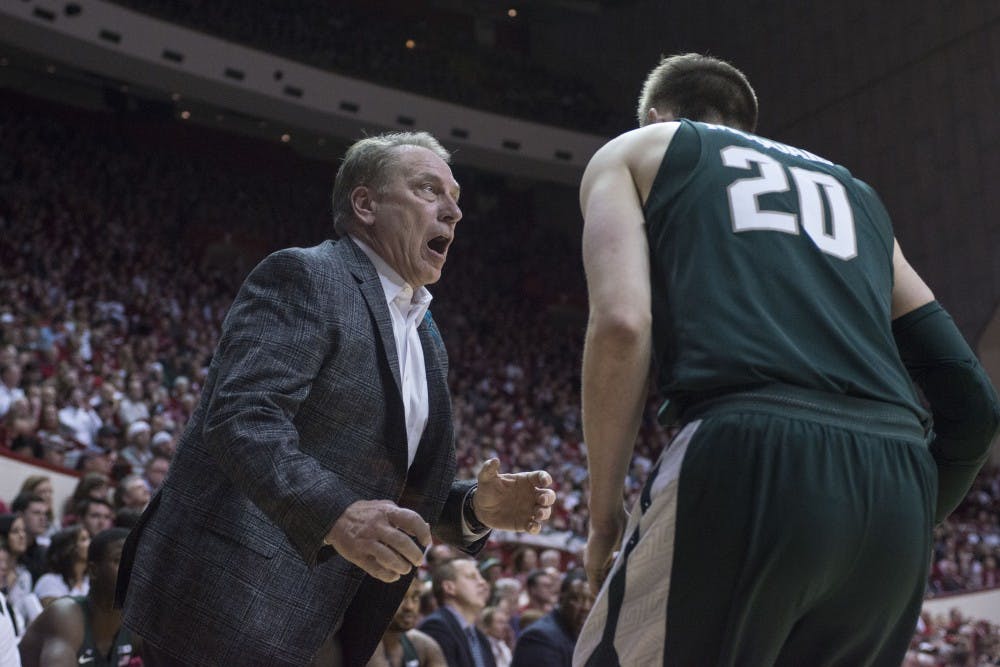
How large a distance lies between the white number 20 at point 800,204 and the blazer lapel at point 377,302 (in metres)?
0.74

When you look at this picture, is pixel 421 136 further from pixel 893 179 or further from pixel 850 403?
pixel 893 179

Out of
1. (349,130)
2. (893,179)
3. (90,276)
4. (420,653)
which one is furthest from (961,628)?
(349,130)

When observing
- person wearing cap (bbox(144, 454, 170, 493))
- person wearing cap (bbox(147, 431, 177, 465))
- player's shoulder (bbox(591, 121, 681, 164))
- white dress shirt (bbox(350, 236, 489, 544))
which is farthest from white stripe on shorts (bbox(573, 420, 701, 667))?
person wearing cap (bbox(147, 431, 177, 465))

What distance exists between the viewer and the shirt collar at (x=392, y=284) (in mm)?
2244

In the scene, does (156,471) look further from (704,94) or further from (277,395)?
(704,94)

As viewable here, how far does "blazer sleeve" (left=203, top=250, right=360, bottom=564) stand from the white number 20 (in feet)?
2.50

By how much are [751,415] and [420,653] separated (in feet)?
13.0

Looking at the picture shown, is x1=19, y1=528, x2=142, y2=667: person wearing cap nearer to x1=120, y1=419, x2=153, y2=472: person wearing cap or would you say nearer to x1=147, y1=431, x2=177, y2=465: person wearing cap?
x1=147, y1=431, x2=177, y2=465: person wearing cap

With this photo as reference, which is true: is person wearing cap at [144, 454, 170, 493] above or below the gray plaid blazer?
below

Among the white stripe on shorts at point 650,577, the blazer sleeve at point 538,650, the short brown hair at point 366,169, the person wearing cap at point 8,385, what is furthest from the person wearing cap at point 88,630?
the person wearing cap at point 8,385

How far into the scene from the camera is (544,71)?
23.2m

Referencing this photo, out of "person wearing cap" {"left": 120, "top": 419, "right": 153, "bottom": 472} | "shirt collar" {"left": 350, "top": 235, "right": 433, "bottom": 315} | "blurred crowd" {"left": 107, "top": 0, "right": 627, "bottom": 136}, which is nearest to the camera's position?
"shirt collar" {"left": 350, "top": 235, "right": 433, "bottom": 315}

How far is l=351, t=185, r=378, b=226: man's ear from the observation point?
2316 mm

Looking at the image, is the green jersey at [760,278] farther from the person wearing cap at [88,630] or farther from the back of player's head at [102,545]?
the back of player's head at [102,545]
